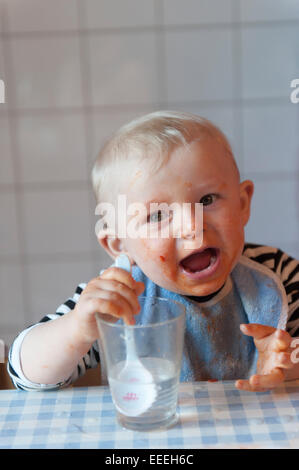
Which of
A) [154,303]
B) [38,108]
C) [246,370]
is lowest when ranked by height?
[246,370]

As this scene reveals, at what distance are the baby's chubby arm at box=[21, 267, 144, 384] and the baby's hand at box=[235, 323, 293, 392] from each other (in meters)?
0.09

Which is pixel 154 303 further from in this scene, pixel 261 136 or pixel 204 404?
pixel 261 136

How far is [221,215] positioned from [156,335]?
144mm

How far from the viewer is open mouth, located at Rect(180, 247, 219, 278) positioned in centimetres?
46

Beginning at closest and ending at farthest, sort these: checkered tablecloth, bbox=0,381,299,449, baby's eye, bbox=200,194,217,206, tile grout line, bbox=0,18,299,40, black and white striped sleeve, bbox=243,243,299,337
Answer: checkered tablecloth, bbox=0,381,299,449
baby's eye, bbox=200,194,217,206
black and white striped sleeve, bbox=243,243,299,337
tile grout line, bbox=0,18,299,40

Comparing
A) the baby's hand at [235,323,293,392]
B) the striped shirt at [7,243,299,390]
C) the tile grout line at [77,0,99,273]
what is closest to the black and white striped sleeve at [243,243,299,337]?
the striped shirt at [7,243,299,390]

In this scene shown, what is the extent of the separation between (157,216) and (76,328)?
113 mm

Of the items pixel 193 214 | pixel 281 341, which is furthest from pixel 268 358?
pixel 193 214

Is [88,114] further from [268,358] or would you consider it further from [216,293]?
[268,358]

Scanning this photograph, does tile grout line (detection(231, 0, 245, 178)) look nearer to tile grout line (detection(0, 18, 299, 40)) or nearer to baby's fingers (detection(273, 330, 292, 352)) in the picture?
tile grout line (detection(0, 18, 299, 40))

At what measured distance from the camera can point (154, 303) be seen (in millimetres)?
405

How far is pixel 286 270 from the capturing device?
602 millimetres

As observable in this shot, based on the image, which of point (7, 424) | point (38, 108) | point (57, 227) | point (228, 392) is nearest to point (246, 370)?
point (228, 392)

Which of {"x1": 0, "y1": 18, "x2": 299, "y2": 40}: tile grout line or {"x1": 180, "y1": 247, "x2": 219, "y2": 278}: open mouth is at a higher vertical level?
{"x1": 0, "y1": 18, "x2": 299, "y2": 40}: tile grout line
